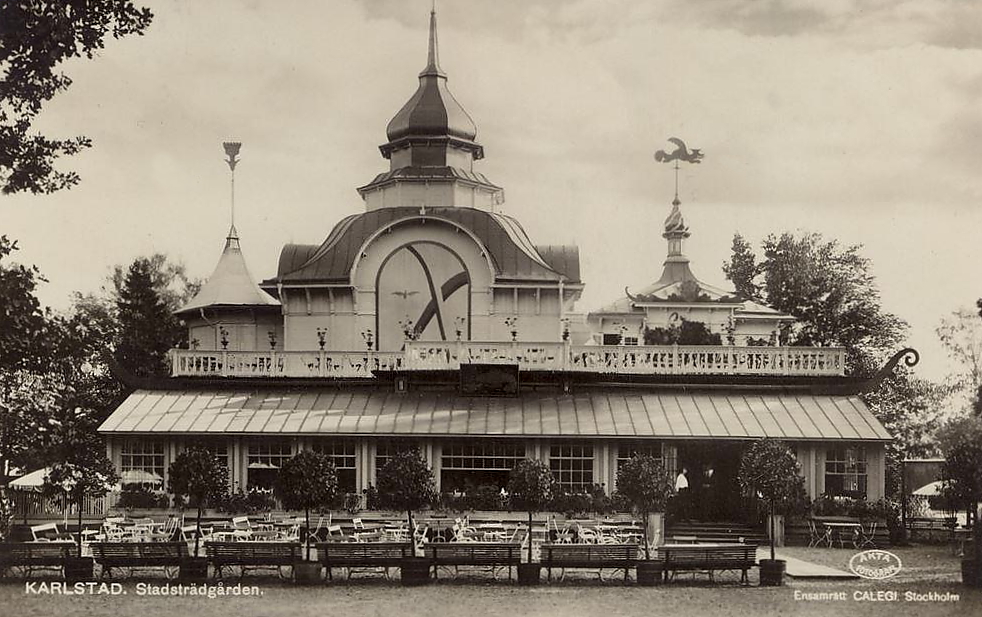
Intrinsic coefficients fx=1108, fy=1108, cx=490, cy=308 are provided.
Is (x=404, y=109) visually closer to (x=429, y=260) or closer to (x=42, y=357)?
(x=429, y=260)

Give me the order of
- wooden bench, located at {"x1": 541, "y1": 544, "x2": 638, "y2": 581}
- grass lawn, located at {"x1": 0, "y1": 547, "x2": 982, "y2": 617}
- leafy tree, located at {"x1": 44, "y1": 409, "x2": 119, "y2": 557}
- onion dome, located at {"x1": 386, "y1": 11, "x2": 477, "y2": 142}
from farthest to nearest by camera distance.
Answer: onion dome, located at {"x1": 386, "y1": 11, "x2": 477, "y2": 142} < leafy tree, located at {"x1": 44, "y1": 409, "x2": 119, "y2": 557} < wooden bench, located at {"x1": 541, "y1": 544, "x2": 638, "y2": 581} < grass lawn, located at {"x1": 0, "y1": 547, "x2": 982, "y2": 617}

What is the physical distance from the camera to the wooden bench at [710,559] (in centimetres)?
2064

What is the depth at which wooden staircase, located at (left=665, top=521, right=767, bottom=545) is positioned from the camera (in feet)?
86.3

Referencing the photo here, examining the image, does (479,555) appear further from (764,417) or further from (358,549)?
(764,417)

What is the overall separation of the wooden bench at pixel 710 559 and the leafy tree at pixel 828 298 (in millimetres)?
20204

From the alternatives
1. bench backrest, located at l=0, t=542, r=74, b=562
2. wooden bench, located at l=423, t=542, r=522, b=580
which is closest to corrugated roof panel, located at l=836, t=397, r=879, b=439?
wooden bench, located at l=423, t=542, r=522, b=580

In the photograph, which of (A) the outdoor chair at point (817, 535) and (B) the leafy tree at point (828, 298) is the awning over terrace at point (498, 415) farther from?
(B) the leafy tree at point (828, 298)

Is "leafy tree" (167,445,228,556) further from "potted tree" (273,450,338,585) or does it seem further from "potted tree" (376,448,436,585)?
"potted tree" (376,448,436,585)

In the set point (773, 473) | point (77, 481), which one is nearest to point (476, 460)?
point (773, 473)

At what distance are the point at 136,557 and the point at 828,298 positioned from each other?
28911mm

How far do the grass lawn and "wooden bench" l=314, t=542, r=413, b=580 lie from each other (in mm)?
385

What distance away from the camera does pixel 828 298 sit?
41.7 meters

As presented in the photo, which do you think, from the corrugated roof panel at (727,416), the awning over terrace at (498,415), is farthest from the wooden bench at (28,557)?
the corrugated roof panel at (727,416)

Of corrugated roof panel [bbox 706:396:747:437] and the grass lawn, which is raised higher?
corrugated roof panel [bbox 706:396:747:437]
